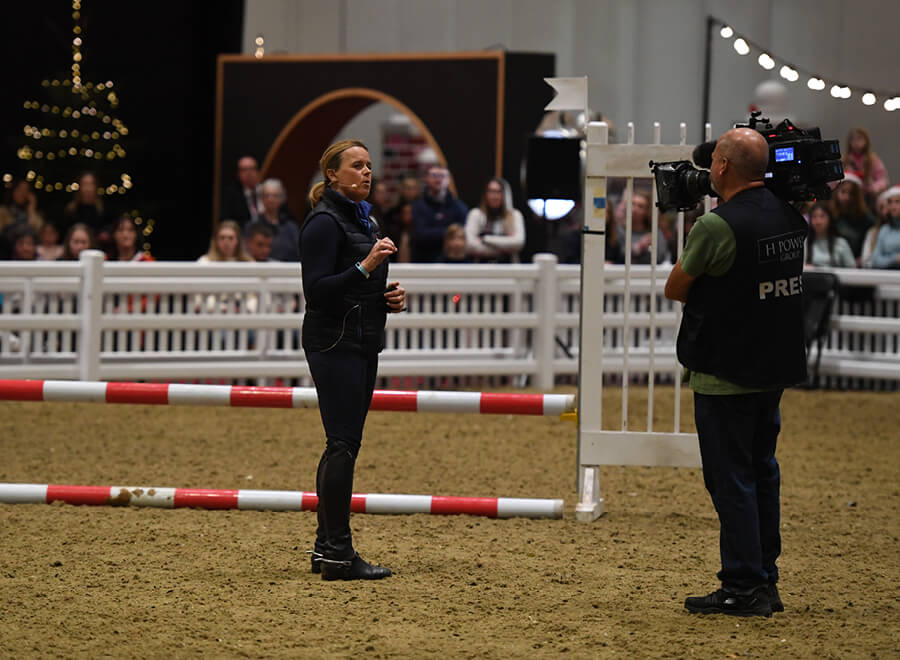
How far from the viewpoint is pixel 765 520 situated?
5035 millimetres

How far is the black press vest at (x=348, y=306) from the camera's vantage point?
5242 mm

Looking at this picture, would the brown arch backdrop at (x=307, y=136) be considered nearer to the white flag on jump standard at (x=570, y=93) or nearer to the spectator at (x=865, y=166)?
the spectator at (x=865, y=166)

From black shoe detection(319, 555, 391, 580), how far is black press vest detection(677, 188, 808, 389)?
1522 millimetres

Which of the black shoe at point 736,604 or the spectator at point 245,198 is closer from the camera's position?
the black shoe at point 736,604

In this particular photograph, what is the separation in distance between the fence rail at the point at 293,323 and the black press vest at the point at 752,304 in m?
4.93

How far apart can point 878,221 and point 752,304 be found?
26.5 ft

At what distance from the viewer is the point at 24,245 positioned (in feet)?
37.7

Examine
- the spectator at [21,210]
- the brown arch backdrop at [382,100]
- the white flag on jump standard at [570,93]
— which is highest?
the brown arch backdrop at [382,100]

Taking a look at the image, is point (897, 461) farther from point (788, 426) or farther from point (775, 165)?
point (775, 165)

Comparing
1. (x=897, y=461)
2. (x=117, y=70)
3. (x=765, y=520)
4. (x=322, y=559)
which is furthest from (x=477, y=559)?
(x=117, y=70)

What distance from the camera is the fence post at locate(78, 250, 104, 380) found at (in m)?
10.3

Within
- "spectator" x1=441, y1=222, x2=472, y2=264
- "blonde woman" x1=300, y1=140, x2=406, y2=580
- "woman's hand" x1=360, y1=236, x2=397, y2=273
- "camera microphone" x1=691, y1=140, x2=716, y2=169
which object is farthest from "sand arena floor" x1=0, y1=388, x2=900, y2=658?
"spectator" x1=441, y1=222, x2=472, y2=264

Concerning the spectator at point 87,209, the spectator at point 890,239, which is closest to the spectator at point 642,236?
the spectator at point 890,239

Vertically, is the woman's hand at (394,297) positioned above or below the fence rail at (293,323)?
above
